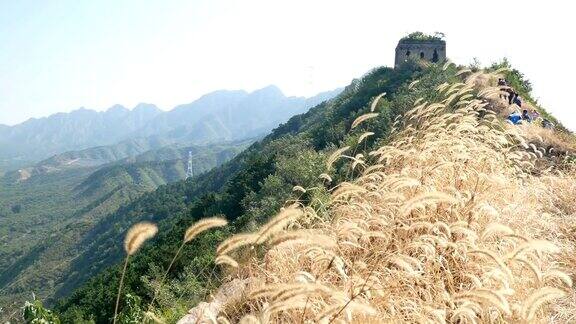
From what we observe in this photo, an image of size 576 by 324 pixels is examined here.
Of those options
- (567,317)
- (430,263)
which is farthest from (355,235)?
(567,317)

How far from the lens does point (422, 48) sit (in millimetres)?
50469

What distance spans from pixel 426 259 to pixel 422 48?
50.4 metres

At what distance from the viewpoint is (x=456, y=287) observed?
3523 mm

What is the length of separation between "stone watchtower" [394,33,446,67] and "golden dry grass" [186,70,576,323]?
47319mm

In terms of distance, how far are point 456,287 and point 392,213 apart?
3.05 feet

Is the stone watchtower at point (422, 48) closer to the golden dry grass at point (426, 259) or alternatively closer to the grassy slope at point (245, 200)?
the grassy slope at point (245, 200)

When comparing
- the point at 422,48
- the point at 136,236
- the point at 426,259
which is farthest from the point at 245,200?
the point at 422,48

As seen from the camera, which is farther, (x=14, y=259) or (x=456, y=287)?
(x=14, y=259)

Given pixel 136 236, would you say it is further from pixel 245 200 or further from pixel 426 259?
pixel 245 200

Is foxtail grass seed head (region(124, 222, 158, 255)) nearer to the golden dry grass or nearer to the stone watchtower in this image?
the golden dry grass

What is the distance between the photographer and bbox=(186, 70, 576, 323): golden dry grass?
2.75 meters

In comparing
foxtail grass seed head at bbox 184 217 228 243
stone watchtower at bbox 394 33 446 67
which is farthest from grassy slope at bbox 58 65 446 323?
stone watchtower at bbox 394 33 446 67

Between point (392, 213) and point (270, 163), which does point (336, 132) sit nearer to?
point (270, 163)

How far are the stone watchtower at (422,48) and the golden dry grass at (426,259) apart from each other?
47.3 m
